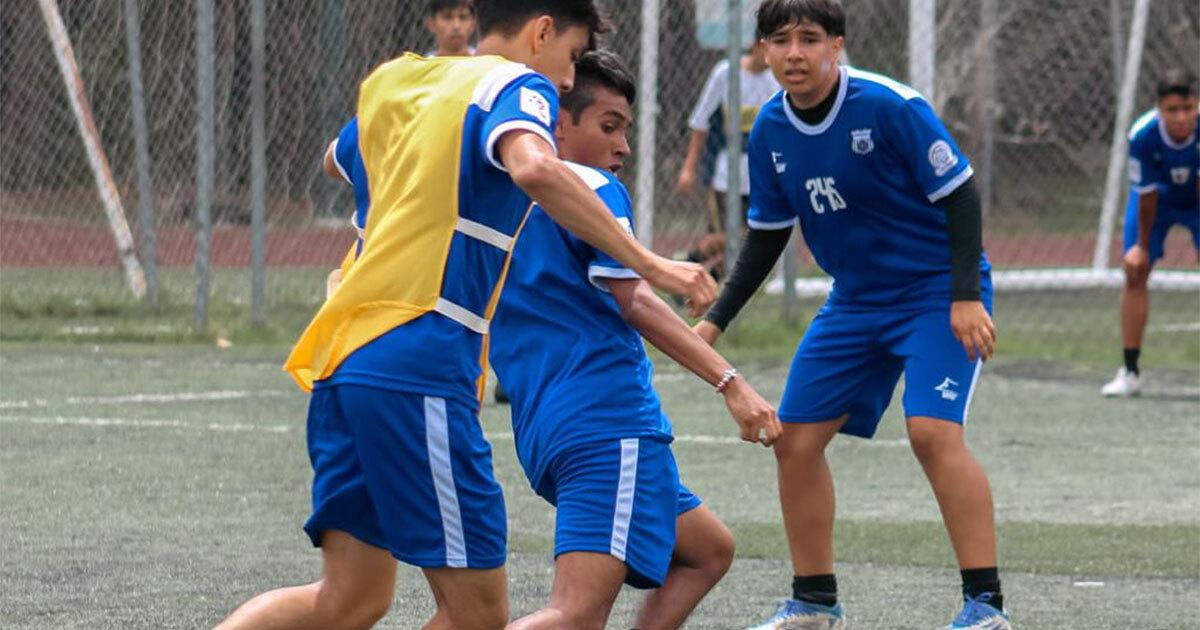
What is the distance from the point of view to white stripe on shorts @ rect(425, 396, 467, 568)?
401 cm

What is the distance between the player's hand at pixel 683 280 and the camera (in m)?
3.87

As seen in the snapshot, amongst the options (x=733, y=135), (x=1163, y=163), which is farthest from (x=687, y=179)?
(x=1163, y=163)

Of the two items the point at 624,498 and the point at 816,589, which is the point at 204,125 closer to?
the point at 816,589

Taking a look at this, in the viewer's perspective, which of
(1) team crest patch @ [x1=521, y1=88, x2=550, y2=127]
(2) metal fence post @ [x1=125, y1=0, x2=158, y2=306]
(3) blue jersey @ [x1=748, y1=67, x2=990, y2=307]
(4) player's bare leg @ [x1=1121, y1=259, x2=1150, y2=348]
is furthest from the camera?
(2) metal fence post @ [x1=125, y1=0, x2=158, y2=306]

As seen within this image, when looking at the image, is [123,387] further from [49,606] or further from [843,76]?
[843,76]

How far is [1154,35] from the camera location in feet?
56.4

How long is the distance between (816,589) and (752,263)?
0.92 metres

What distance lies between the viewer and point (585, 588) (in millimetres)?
4406

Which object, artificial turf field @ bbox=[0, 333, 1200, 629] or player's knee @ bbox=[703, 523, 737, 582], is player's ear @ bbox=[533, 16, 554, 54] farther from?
artificial turf field @ bbox=[0, 333, 1200, 629]

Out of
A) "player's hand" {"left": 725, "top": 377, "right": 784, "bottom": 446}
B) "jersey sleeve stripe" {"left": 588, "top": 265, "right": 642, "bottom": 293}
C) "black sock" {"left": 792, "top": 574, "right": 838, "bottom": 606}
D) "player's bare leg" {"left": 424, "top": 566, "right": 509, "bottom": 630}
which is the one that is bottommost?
"black sock" {"left": 792, "top": 574, "right": 838, "bottom": 606}

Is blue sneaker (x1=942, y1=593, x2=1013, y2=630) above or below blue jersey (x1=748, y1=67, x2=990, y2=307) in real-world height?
below

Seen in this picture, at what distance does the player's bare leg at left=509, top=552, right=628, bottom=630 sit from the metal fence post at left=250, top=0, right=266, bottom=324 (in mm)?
Result: 8497

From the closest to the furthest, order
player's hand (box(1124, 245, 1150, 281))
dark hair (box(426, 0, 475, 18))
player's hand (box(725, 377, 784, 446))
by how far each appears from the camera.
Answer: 1. player's hand (box(725, 377, 784, 446))
2. dark hair (box(426, 0, 475, 18))
3. player's hand (box(1124, 245, 1150, 281))

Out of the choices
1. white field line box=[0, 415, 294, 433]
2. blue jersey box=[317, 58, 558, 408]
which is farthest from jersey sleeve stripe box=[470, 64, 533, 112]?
white field line box=[0, 415, 294, 433]
